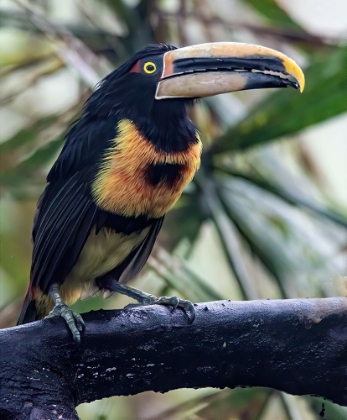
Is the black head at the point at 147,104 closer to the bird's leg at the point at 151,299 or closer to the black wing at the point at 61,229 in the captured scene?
the black wing at the point at 61,229

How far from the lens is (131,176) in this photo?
1.46 meters

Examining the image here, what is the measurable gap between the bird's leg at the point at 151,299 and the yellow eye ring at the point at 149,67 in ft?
1.58

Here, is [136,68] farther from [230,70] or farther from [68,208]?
[68,208]

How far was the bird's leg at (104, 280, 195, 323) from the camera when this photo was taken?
1.30 metres

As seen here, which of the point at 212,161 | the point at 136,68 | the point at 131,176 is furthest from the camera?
the point at 212,161

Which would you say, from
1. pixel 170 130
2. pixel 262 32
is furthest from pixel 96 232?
pixel 262 32

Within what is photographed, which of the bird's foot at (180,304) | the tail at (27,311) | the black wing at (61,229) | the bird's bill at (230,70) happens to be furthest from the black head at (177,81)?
the tail at (27,311)

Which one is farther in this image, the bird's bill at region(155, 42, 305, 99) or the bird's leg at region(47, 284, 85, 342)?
the bird's bill at region(155, 42, 305, 99)

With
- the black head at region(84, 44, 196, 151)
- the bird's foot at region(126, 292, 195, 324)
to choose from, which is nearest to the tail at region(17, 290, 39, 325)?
the bird's foot at region(126, 292, 195, 324)

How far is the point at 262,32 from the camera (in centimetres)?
214

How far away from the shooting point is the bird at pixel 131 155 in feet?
4.77

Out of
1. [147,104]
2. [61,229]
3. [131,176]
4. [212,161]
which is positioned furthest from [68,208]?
[212,161]

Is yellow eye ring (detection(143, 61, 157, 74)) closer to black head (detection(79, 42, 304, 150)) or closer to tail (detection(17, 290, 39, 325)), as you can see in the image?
black head (detection(79, 42, 304, 150))

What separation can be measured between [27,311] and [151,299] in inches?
11.4
